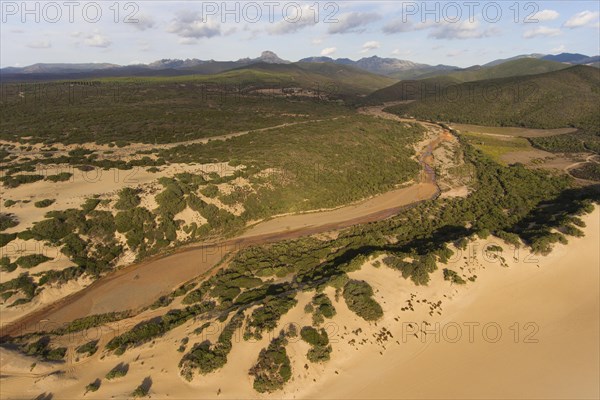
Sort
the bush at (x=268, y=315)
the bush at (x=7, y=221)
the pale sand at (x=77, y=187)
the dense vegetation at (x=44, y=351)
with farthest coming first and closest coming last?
the pale sand at (x=77, y=187)
the bush at (x=7, y=221)
the bush at (x=268, y=315)
the dense vegetation at (x=44, y=351)

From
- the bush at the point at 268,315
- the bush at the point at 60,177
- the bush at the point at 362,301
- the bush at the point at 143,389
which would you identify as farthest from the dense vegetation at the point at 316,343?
the bush at the point at 60,177

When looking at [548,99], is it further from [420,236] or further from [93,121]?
[93,121]

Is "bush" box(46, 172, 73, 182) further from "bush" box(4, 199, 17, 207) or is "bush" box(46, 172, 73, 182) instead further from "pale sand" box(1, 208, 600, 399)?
"pale sand" box(1, 208, 600, 399)

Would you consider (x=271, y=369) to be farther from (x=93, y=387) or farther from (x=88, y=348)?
(x=88, y=348)

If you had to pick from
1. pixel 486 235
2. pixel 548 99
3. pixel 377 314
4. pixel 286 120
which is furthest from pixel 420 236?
pixel 548 99

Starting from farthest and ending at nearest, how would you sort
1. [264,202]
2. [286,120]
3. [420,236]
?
[286,120] < [264,202] < [420,236]

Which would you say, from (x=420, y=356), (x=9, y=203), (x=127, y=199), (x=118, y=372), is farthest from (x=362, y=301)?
(x=9, y=203)

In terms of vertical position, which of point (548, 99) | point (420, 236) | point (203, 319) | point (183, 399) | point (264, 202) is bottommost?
point (183, 399)

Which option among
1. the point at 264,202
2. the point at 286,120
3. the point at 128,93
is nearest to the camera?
the point at 264,202

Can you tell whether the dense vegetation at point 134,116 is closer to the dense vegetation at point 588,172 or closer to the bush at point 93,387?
the bush at point 93,387
